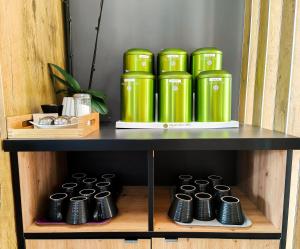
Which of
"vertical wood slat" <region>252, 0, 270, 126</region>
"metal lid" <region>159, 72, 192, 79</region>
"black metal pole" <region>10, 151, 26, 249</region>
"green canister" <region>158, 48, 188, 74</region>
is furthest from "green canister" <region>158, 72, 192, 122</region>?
"black metal pole" <region>10, 151, 26, 249</region>

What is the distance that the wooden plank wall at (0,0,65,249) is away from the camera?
757mm

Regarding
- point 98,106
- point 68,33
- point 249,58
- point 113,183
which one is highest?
point 68,33

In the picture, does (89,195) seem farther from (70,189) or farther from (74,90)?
(74,90)

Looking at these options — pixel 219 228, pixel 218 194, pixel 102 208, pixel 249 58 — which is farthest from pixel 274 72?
pixel 102 208

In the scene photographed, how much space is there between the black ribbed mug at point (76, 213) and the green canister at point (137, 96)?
40 cm

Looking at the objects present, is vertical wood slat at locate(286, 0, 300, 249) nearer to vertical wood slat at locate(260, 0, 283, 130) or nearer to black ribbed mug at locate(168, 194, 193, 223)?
vertical wood slat at locate(260, 0, 283, 130)

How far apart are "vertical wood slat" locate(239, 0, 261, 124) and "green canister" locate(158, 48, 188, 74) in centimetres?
35

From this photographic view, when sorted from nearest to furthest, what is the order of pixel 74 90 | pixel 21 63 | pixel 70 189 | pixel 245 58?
pixel 21 63 → pixel 70 189 → pixel 74 90 → pixel 245 58

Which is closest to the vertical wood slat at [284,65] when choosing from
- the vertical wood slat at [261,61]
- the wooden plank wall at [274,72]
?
the wooden plank wall at [274,72]

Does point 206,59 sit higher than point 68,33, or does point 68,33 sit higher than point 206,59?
point 68,33

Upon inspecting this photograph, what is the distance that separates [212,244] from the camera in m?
0.83

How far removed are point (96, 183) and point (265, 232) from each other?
0.72 metres

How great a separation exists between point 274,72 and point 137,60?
65 cm

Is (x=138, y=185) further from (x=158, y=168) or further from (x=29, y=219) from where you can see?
(x=29, y=219)
